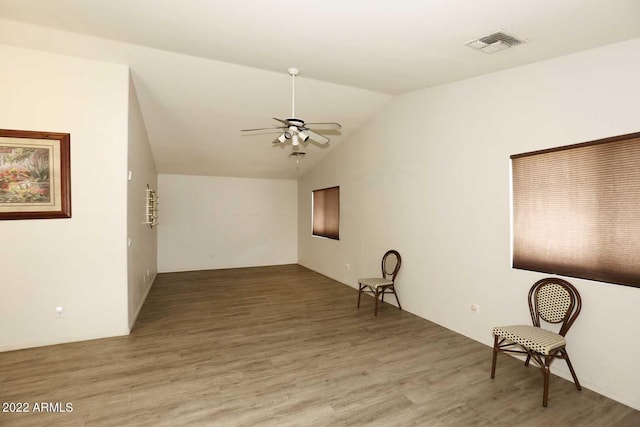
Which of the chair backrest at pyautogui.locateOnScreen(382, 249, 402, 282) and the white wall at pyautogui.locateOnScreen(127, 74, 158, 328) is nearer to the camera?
the white wall at pyautogui.locateOnScreen(127, 74, 158, 328)

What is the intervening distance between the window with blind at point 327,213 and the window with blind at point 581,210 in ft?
13.4

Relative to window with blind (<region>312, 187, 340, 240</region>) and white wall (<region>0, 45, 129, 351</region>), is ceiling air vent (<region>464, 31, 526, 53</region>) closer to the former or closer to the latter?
white wall (<region>0, 45, 129, 351</region>)

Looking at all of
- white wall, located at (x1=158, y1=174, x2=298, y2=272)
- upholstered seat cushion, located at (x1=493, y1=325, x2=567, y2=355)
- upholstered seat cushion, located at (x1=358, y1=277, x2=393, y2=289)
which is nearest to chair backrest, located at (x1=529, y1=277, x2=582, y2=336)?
upholstered seat cushion, located at (x1=493, y1=325, x2=567, y2=355)

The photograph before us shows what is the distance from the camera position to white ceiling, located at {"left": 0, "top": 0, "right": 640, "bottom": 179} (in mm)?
2492

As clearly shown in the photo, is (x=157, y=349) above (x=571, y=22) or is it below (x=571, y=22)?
below

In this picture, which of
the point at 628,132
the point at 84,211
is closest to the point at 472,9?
the point at 628,132

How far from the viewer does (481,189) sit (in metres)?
3.75

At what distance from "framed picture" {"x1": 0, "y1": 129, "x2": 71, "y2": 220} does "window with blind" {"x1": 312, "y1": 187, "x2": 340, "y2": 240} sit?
4.75 metres

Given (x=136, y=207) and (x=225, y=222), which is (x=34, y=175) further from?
(x=225, y=222)

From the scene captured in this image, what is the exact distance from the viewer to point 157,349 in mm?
3488

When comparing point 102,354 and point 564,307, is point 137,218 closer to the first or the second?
point 102,354

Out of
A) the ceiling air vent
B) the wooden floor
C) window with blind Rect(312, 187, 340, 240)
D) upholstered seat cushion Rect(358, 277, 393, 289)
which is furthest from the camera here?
window with blind Rect(312, 187, 340, 240)

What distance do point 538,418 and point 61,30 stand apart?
5426mm

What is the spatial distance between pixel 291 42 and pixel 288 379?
10.7 feet
